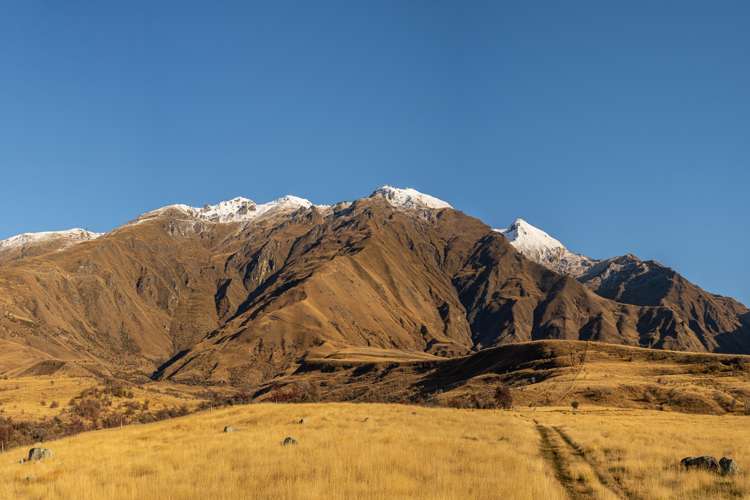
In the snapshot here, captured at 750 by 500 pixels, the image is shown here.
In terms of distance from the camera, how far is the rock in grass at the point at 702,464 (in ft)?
70.2

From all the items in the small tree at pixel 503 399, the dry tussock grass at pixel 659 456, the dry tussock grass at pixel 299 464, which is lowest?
the small tree at pixel 503 399

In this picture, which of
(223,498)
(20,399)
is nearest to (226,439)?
(223,498)

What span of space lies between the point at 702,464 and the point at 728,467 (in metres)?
1.12

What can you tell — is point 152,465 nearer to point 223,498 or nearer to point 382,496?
point 223,498

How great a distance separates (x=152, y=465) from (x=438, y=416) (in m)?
24.3

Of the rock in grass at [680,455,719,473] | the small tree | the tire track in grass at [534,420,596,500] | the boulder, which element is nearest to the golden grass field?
the tire track in grass at [534,420,596,500]

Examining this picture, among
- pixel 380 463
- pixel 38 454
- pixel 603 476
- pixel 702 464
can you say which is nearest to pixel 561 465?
pixel 603 476

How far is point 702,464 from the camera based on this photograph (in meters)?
21.9

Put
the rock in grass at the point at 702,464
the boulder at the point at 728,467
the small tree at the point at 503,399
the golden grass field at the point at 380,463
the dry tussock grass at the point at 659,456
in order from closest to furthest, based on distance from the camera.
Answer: the golden grass field at the point at 380,463 → the dry tussock grass at the point at 659,456 → the boulder at the point at 728,467 → the rock in grass at the point at 702,464 → the small tree at the point at 503,399

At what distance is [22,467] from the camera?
81.5 feet

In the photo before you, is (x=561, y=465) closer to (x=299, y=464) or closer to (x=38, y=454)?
(x=299, y=464)

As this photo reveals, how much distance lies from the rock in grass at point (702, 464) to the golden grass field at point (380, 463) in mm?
560

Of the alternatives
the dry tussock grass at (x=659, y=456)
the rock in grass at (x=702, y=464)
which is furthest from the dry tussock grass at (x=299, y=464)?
the rock in grass at (x=702, y=464)

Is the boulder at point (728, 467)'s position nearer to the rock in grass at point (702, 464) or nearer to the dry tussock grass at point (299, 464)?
the rock in grass at point (702, 464)
